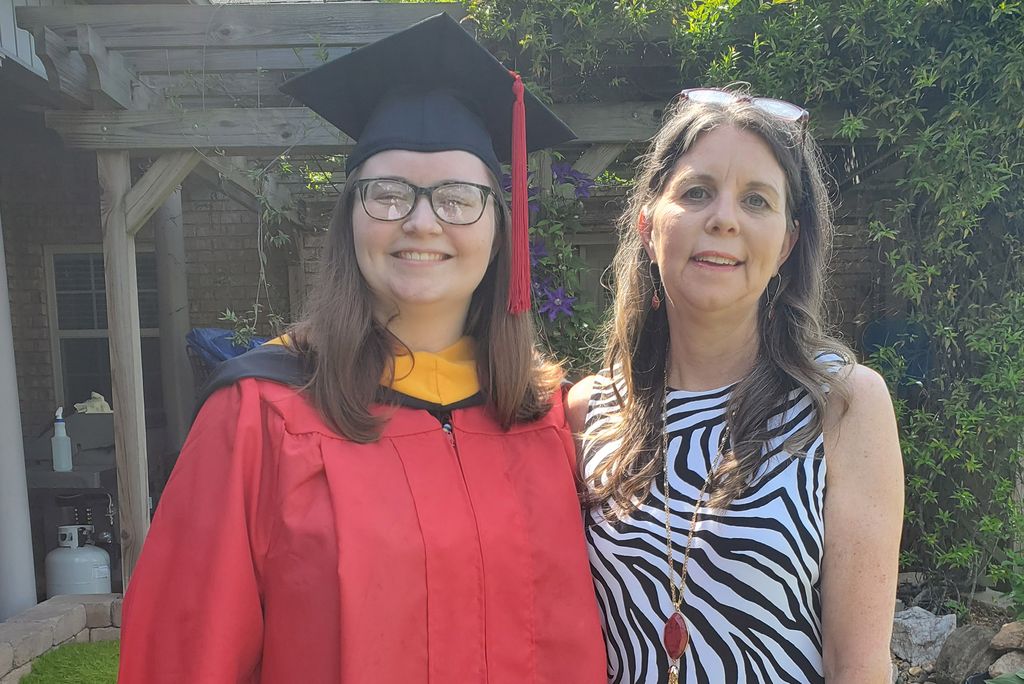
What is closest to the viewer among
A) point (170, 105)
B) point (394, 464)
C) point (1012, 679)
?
point (394, 464)

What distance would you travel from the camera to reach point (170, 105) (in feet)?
11.2

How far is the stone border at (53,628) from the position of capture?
3488mm

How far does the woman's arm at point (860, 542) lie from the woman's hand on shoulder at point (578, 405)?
61cm

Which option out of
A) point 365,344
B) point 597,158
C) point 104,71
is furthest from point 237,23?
point 365,344

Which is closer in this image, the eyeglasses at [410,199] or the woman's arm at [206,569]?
the woman's arm at [206,569]

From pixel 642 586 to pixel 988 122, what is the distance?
121 inches

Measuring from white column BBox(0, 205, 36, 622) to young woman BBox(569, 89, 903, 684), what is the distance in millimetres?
3780

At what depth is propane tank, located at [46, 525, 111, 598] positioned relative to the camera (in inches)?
174

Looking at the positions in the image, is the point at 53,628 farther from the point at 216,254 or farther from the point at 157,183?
the point at 216,254

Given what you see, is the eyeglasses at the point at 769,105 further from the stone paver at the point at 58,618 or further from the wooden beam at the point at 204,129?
the stone paver at the point at 58,618

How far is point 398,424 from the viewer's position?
4.67 feet

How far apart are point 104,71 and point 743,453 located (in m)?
3.31

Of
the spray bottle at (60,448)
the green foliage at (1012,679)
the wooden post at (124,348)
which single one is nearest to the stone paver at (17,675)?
the wooden post at (124,348)

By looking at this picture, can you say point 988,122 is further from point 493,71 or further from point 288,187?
point 288,187
